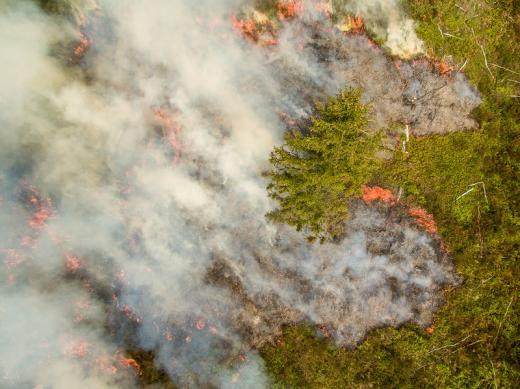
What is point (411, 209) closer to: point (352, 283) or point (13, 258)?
point (352, 283)

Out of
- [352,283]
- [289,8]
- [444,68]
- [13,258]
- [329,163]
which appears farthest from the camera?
[444,68]

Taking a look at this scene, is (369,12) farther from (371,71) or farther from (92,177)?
(92,177)

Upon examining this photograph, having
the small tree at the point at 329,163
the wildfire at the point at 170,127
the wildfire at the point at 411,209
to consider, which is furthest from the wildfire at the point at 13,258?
the wildfire at the point at 411,209

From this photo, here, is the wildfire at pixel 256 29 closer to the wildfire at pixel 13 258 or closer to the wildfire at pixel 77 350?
the wildfire at pixel 13 258

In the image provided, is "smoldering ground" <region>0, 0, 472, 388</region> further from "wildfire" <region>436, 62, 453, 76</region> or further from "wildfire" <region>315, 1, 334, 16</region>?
"wildfire" <region>315, 1, 334, 16</region>

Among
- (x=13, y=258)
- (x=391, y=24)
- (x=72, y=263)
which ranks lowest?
(x=13, y=258)

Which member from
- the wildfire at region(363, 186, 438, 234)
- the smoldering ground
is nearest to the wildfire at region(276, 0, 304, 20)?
the smoldering ground

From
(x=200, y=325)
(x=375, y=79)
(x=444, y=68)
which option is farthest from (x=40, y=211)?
(x=444, y=68)
